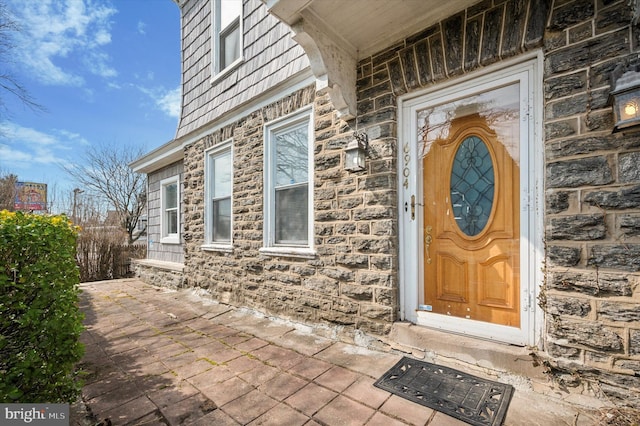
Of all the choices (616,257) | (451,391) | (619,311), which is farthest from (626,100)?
(451,391)

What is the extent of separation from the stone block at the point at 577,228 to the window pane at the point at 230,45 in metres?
4.78

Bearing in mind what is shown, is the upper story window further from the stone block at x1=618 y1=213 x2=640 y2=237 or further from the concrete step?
the stone block at x1=618 y1=213 x2=640 y2=237

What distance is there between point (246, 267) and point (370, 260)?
2.05m

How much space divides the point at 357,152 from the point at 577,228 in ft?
5.44

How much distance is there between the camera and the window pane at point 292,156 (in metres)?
3.36

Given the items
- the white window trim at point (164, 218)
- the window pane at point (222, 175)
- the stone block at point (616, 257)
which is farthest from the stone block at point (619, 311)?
the white window trim at point (164, 218)

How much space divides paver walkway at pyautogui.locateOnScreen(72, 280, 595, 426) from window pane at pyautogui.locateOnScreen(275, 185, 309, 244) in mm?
1056

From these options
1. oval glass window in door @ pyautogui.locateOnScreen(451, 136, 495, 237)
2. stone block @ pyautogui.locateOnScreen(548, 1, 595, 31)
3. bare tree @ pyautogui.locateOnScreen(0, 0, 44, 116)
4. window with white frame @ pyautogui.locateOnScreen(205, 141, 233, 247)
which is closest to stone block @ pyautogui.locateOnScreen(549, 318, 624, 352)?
oval glass window in door @ pyautogui.locateOnScreen(451, 136, 495, 237)

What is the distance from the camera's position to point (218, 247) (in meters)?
4.45

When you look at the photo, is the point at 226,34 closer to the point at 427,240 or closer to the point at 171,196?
the point at 171,196

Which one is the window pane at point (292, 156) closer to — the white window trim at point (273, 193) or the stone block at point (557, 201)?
the white window trim at point (273, 193)

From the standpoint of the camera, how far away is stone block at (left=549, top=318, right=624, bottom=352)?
1.54 meters

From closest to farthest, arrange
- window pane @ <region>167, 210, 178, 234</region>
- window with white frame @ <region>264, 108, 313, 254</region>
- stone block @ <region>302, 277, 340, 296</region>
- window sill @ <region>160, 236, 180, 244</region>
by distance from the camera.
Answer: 1. stone block @ <region>302, 277, 340, 296</region>
2. window with white frame @ <region>264, 108, 313, 254</region>
3. window sill @ <region>160, 236, 180, 244</region>
4. window pane @ <region>167, 210, 178, 234</region>

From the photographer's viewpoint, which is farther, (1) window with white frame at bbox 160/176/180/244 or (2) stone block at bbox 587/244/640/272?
(1) window with white frame at bbox 160/176/180/244
